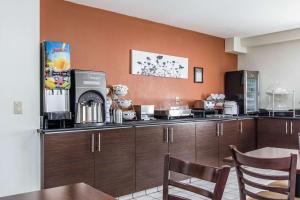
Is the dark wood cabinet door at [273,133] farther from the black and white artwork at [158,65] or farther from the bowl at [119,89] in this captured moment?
the bowl at [119,89]

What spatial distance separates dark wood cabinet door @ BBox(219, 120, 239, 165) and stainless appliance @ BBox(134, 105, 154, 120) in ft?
4.29

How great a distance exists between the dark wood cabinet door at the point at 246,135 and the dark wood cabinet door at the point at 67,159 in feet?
9.77

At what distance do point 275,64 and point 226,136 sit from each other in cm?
200

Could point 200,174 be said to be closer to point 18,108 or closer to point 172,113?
point 18,108

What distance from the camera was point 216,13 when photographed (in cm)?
418

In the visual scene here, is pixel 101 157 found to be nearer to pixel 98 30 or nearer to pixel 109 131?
pixel 109 131

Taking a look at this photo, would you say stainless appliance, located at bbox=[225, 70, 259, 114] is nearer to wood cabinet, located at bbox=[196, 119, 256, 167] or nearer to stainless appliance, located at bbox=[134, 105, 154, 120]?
wood cabinet, located at bbox=[196, 119, 256, 167]

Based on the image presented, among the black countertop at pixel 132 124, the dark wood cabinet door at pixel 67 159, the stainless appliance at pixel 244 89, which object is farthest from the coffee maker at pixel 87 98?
the stainless appliance at pixel 244 89

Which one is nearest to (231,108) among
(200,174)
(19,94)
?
(19,94)

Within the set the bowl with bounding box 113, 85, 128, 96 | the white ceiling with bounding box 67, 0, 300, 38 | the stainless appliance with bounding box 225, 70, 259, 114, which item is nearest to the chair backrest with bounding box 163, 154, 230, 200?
the bowl with bounding box 113, 85, 128, 96

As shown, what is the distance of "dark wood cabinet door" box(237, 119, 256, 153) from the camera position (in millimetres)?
5098

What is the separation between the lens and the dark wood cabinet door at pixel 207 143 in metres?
4.35

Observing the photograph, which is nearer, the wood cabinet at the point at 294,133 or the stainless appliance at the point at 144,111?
the stainless appliance at the point at 144,111

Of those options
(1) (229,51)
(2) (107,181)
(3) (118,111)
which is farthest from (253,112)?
(2) (107,181)
